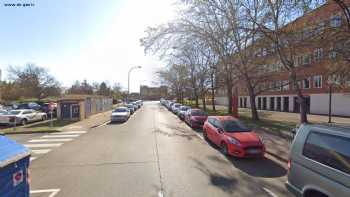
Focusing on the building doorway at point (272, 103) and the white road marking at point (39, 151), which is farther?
→ the building doorway at point (272, 103)

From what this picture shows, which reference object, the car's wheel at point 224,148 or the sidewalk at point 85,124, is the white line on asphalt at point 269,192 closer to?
the car's wheel at point 224,148

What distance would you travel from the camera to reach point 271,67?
23234mm

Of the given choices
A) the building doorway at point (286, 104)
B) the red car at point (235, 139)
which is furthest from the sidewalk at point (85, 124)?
the building doorway at point (286, 104)

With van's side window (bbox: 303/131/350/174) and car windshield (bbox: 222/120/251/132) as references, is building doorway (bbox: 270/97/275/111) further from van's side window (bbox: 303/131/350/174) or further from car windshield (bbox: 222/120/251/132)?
van's side window (bbox: 303/131/350/174)

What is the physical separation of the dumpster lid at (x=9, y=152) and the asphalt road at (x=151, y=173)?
7.74 feet

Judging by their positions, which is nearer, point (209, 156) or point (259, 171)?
point (259, 171)

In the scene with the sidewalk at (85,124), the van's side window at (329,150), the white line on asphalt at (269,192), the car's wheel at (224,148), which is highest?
the van's side window at (329,150)

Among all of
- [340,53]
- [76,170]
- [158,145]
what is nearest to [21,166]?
[76,170]

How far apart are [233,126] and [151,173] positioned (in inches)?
186

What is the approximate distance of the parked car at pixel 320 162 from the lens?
350 cm

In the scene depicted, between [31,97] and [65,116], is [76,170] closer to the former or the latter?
[65,116]

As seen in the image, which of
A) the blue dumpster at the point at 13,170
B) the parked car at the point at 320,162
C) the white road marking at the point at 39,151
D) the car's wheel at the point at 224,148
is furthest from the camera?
the white road marking at the point at 39,151

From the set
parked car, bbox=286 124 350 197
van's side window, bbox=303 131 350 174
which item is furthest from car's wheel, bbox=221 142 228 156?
van's side window, bbox=303 131 350 174

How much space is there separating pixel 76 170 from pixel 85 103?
65.4 ft
